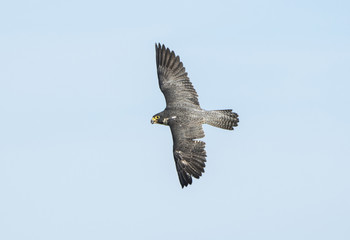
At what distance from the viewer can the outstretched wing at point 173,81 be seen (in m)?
34.9

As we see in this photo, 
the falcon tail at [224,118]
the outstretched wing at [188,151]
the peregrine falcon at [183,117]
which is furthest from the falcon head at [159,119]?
the falcon tail at [224,118]

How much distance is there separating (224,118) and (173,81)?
309 cm

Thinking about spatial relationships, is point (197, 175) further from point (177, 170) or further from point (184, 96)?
point (184, 96)

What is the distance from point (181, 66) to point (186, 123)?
3417 millimetres

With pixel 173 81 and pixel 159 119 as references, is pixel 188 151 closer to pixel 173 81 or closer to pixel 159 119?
pixel 159 119

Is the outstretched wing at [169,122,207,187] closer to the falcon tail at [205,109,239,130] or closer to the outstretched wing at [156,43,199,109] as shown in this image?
the falcon tail at [205,109,239,130]

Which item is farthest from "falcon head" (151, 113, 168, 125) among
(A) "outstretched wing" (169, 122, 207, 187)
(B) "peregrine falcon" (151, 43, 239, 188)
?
(A) "outstretched wing" (169, 122, 207, 187)

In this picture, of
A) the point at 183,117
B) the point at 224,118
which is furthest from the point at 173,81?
the point at 224,118

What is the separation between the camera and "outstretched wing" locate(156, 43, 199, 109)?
34875 millimetres

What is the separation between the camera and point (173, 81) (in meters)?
35.5

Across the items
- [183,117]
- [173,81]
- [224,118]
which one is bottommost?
[183,117]

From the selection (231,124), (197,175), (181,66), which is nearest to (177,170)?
(197,175)

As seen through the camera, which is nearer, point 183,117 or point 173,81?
point 183,117

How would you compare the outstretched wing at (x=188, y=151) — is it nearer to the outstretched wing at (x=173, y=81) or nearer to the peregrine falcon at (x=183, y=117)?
the peregrine falcon at (x=183, y=117)
